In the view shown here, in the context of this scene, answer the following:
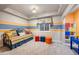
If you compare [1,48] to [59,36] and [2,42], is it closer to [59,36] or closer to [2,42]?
[2,42]

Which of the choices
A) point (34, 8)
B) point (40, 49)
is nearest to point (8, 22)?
point (34, 8)

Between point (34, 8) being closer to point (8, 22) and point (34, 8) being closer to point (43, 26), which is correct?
point (43, 26)

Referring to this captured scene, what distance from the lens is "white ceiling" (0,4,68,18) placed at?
5.36 feet

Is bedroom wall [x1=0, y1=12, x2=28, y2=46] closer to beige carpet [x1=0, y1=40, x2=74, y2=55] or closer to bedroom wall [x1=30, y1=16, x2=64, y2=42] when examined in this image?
bedroom wall [x1=30, y1=16, x2=64, y2=42]

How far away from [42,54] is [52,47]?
246mm

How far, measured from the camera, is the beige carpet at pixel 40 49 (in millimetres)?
1604

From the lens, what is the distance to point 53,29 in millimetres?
1726

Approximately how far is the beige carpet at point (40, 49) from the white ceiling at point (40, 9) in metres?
0.59

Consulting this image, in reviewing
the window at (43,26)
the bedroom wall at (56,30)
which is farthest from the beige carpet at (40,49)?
the window at (43,26)

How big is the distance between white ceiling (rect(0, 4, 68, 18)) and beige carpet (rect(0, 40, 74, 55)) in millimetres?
593

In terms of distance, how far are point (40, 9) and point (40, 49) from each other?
→ 808 mm

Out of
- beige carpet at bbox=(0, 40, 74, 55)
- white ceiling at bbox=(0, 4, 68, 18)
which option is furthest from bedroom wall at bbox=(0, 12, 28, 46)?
beige carpet at bbox=(0, 40, 74, 55)

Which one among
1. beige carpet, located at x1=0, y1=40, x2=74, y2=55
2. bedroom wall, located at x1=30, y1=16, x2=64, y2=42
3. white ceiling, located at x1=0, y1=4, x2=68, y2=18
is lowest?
beige carpet, located at x1=0, y1=40, x2=74, y2=55
